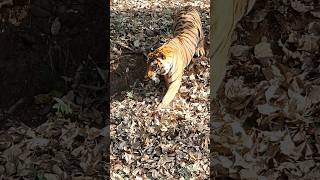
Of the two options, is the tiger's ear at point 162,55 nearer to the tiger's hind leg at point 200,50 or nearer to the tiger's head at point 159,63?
the tiger's head at point 159,63

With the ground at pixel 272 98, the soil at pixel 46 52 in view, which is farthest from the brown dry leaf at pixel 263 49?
the soil at pixel 46 52

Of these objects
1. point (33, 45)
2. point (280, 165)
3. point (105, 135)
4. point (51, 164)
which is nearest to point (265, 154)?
point (280, 165)

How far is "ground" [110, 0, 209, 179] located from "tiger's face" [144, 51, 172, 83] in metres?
0.03

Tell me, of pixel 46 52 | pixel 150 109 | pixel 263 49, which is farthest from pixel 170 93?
pixel 46 52

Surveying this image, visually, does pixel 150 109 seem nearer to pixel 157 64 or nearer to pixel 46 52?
pixel 157 64

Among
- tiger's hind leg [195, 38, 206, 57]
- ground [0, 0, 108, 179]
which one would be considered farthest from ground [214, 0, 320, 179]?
ground [0, 0, 108, 179]

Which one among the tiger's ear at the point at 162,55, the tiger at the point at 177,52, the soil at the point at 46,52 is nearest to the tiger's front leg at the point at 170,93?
the tiger at the point at 177,52

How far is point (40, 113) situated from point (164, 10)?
0.60 meters

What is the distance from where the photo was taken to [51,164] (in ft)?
7.52

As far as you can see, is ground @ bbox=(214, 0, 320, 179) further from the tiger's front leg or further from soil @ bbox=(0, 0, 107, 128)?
soil @ bbox=(0, 0, 107, 128)

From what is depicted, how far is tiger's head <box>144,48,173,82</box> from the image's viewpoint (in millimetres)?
2135

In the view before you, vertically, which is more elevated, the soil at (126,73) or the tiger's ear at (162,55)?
the tiger's ear at (162,55)

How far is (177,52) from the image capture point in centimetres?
215

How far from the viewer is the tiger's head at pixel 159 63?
2.13m
